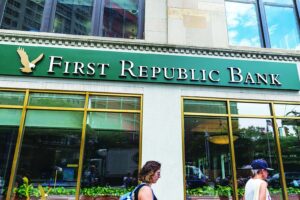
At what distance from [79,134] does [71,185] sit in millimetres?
1299

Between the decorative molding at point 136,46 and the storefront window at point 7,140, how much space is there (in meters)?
2.10

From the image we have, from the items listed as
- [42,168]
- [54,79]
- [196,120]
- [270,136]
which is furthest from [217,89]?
[42,168]

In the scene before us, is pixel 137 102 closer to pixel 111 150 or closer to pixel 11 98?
pixel 111 150

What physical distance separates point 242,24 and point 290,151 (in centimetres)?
440

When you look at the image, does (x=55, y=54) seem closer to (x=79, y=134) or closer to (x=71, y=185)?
(x=79, y=134)

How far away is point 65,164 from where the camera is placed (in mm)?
7141

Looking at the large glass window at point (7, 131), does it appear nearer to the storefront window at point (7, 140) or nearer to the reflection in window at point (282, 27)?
the storefront window at point (7, 140)

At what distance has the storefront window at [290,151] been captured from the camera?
7805 mm

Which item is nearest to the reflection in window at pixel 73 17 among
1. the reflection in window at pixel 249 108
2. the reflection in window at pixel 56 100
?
the reflection in window at pixel 56 100

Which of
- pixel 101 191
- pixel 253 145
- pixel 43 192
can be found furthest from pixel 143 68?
pixel 43 192

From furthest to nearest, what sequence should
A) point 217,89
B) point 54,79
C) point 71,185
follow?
point 217,89 < point 54,79 < point 71,185

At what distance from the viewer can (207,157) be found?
763 centimetres

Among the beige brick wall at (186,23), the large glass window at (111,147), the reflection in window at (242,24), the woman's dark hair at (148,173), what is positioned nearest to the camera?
the woman's dark hair at (148,173)

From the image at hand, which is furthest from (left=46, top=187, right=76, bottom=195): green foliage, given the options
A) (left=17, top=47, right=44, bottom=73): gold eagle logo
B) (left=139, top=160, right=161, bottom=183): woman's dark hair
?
(left=139, top=160, right=161, bottom=183): woman's dark hair
